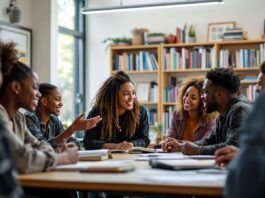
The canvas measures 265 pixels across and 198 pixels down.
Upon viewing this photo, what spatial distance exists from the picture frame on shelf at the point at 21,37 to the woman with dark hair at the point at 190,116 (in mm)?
2165

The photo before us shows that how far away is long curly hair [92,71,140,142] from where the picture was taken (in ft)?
11.8

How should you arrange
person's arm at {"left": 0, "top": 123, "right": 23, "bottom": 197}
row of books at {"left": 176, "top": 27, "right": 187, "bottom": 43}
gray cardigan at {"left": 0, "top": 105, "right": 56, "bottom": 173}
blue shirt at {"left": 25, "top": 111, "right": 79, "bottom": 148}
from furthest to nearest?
row of books at {"left": 176, "top": 27, "right": 187, "bottom": 43}, blue shirt at {"left": 25, "top": 111, "right": 79, "bottom": 148}, gray cardigan at {"left": 0, "top": 105, "right": 56, "bottom": 173}, person's arm at {"left": 0, "top": 123, "right": 23, "bottom": 197}

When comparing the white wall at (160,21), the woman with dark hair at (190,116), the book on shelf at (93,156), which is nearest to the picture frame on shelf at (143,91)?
the white wall at (160,21)

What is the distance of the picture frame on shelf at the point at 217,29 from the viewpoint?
6.21 metres

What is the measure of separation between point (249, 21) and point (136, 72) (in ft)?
5.20

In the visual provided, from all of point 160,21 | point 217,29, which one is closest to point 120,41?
point 160,21

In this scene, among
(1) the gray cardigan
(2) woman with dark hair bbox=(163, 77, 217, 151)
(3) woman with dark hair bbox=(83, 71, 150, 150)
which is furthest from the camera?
(2) woman with dark hair bbox=(163, 77, 217, 151)

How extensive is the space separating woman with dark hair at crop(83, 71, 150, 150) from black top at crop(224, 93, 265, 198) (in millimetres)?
2280

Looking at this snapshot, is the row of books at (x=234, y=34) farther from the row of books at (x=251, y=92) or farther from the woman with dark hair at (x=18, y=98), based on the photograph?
the woman with dark hair at (x=18, y=98)

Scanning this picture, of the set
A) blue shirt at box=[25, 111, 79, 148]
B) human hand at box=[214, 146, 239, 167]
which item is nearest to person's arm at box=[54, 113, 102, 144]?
blue shirt at box=[25, 111, 79, 148]

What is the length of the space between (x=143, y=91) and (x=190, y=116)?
2635 millimetres

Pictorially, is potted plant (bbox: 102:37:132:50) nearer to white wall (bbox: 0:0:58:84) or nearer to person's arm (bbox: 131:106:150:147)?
white wall (bbox: 0:0:58:84)

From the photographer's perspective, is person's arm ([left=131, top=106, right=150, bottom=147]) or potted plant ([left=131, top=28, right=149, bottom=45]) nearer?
person's arm ([left=131, top=106, right=150, bottom=147])

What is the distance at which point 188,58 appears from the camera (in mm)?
6273
